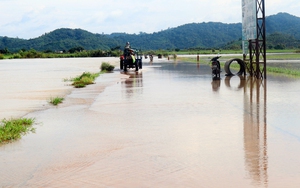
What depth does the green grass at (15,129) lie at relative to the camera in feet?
30.9

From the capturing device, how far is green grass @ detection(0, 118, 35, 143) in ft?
30.9

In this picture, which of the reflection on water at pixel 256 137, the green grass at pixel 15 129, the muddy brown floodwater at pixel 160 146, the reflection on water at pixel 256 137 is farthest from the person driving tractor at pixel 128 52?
the green grass at pixel 15 129

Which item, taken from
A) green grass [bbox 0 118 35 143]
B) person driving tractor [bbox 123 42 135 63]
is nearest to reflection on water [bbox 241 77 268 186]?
green grass [bbox 0 118 35 143]

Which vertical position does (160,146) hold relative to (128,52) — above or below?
below

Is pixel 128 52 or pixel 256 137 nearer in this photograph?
pixel 256 137

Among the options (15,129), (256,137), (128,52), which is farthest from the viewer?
(128,52)

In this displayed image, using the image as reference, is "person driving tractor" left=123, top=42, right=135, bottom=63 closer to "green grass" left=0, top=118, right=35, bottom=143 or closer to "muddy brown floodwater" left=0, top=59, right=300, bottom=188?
"muddy brown floodwater" left=0, top=59, right=300, bottom=188

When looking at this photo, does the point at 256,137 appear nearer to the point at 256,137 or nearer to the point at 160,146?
the point at 256,137

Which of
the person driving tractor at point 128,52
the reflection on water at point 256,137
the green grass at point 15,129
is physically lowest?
the reflection on water at point 256,137

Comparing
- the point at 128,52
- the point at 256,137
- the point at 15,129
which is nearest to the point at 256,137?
the point at 256,137

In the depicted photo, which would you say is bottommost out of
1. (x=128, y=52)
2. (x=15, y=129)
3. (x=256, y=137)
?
(x=256, y=137)

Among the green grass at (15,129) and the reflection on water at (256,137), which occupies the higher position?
the green grass at (15,129)

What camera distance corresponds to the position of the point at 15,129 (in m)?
10.0

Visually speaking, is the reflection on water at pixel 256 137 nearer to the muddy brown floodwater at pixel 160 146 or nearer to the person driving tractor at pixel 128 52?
the muddy brown floodwater at pixel 160 146
